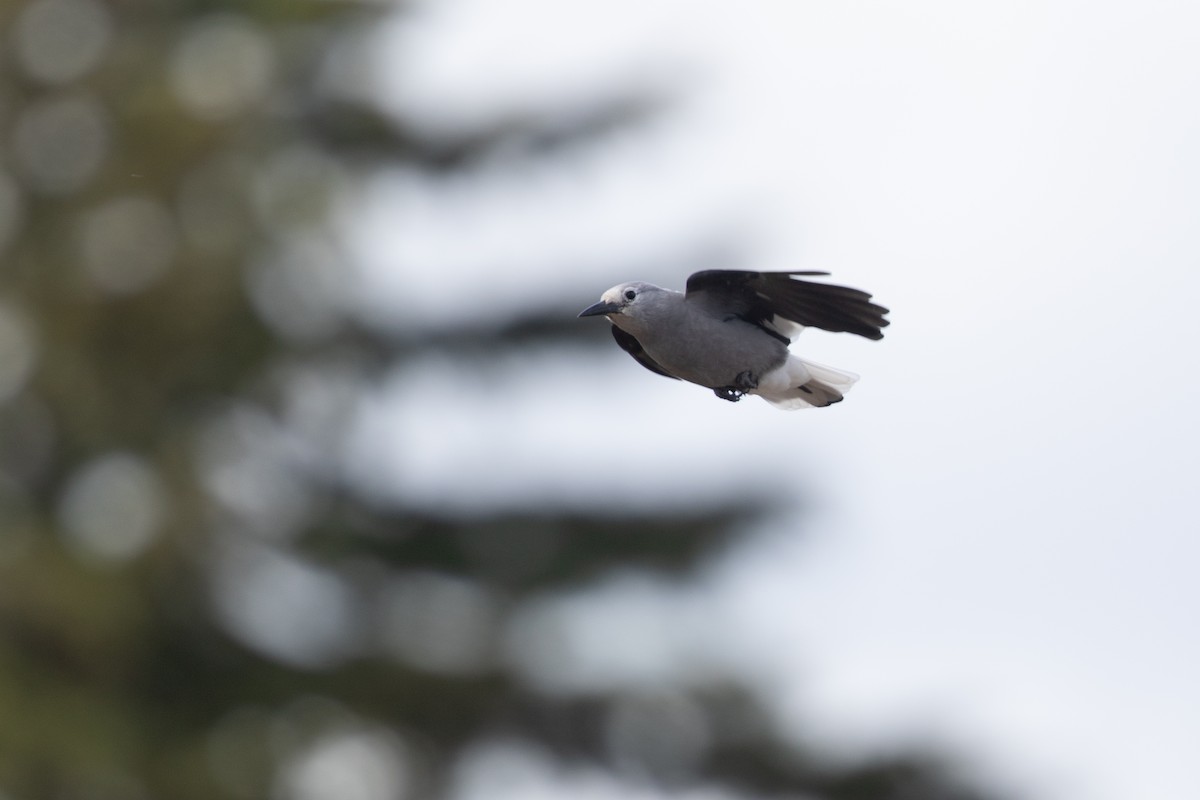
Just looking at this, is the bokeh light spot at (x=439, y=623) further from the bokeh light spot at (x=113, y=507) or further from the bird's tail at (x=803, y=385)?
the bird's tail at (x=803, y=385)

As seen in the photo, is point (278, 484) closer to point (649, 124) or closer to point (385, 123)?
point (385, 123)

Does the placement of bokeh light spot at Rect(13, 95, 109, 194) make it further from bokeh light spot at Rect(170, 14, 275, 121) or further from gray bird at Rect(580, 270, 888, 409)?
gray bird at Rect(580, 270, 888, 409)

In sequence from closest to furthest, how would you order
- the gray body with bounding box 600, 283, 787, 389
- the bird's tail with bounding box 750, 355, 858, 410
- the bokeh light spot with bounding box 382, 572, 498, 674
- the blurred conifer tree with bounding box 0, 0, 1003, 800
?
1. the gray body with bounding box 600, 283, 787, 389
2. the bird's tail with bounding box 750, 355, 858, 410
3. the blurred conifer tree with bounding box 0, 0, 1003, 800
4. the bokeh light spot with bounding box 382, 572, 498, 674

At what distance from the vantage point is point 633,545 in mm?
15359

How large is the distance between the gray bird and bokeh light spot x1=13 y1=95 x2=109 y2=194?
39.5ft

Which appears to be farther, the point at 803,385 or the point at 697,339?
the point at 803,385

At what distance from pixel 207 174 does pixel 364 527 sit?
3446mm

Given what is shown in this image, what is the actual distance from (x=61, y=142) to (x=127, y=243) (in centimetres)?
139

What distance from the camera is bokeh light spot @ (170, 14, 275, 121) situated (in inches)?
560

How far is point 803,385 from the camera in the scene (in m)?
3.12

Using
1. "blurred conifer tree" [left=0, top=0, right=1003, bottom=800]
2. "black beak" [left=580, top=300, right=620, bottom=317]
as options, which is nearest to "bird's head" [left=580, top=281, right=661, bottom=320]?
"black beak" [left=580, top=300, right=620, bottom=317]

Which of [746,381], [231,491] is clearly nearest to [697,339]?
[746,381]

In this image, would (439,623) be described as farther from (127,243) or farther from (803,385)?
(803,385)

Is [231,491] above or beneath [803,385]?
above
